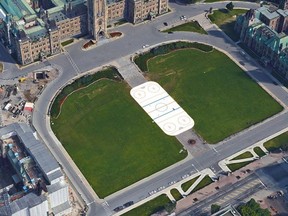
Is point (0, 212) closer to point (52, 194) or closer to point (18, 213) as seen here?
point (18, 213)

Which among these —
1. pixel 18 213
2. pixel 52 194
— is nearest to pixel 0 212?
pixel 18 213
